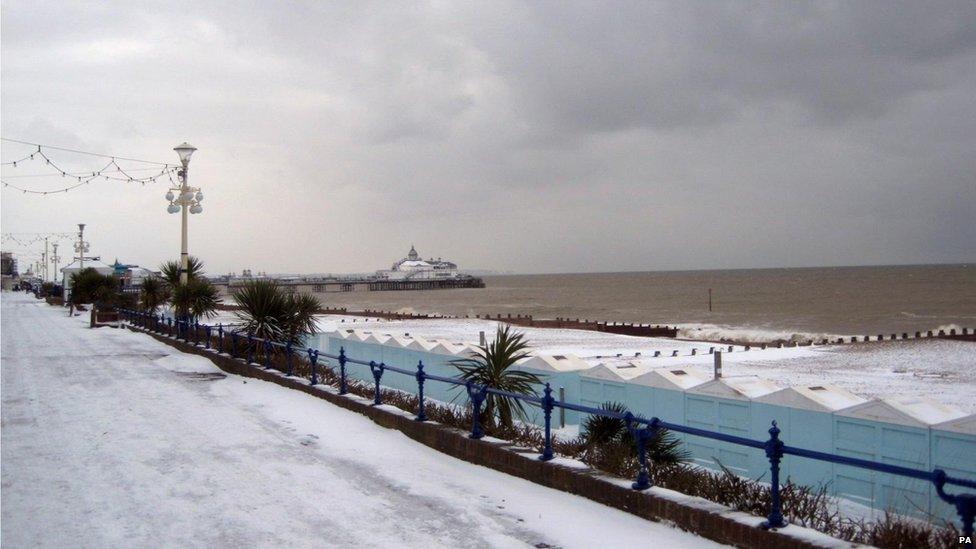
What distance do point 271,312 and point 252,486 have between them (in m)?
10.3

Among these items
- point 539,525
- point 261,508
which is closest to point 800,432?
point 539,525

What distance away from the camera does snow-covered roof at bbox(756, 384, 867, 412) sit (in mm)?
12773

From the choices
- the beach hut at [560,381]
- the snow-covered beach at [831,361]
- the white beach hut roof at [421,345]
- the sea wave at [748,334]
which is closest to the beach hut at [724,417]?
the snow-covered beach at [831,361]

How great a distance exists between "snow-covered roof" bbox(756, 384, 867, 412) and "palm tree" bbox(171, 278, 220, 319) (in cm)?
1813

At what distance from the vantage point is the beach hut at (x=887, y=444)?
11234mm

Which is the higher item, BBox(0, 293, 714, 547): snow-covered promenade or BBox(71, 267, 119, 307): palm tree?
BBox(71, 267, 119, 307): palm tree

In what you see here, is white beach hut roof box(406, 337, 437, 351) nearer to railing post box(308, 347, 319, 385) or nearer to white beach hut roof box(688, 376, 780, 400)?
railing post box(308, 347, 319, 385)

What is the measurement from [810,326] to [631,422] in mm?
65642

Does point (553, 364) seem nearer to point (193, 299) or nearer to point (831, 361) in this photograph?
point (193, 299)

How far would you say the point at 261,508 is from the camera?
281 inches

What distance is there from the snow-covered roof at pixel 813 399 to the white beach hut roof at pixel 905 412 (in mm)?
225

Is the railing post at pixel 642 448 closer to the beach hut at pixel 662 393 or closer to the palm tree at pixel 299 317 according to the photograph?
the beach hut at pixel 662 393

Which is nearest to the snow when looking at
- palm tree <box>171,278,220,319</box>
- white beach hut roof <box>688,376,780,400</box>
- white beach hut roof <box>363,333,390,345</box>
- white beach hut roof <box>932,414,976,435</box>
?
white beach hut roof <box>688,376,780,400</box>

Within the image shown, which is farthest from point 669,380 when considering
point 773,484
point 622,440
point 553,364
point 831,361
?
point 831,361
